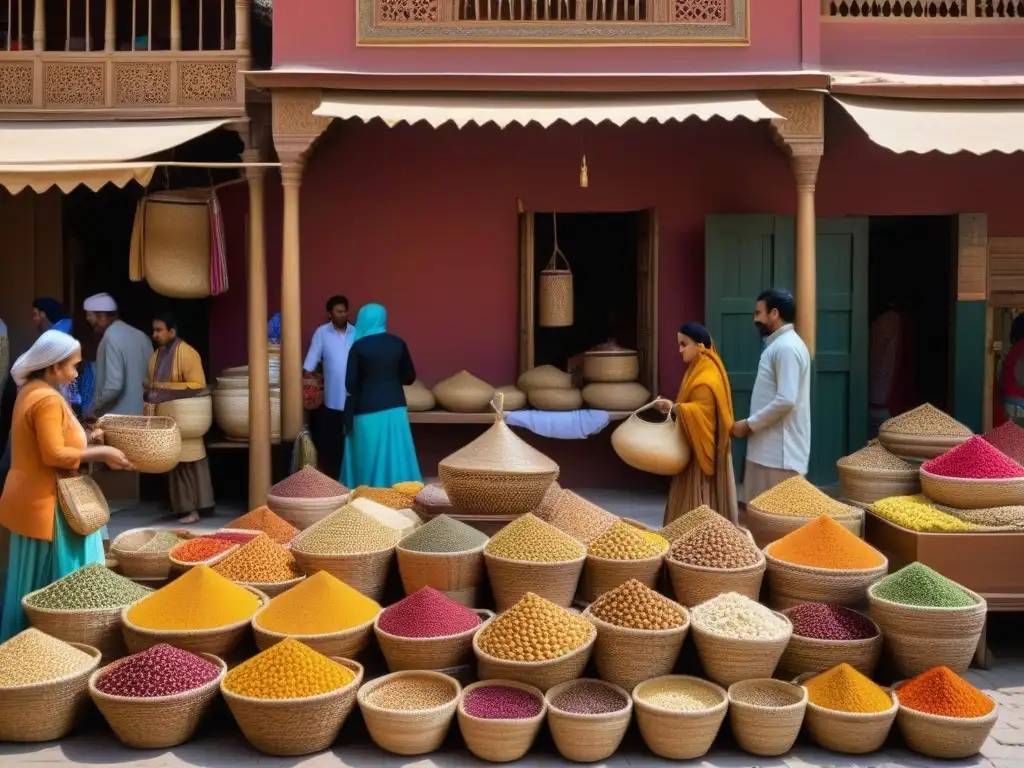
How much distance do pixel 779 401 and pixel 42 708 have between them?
3.82 metres

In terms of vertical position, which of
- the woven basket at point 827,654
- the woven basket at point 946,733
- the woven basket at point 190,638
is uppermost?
→ the woven basket at point 190,638

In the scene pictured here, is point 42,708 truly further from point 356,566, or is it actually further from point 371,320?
point 371,320

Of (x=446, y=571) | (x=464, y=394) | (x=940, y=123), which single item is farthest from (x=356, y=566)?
(x=940, y=123)

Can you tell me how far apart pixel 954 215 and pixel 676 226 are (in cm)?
215

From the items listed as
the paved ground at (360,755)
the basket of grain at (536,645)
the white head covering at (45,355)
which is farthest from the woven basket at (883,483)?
the white head covering at (45,355)

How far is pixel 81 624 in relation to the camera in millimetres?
4441

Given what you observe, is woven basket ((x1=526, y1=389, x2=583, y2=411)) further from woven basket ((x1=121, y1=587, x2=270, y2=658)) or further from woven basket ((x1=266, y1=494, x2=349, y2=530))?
woven basket ((x1=121, y1=587, x2=270, y2=658))

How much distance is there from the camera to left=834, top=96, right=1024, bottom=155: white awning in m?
6.60

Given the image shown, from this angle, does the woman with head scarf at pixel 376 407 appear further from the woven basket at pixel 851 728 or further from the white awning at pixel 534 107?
the woven basket at pixel 851 728

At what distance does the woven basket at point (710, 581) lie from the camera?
4.57 metres

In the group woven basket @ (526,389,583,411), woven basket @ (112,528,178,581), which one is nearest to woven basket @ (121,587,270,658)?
woven basket @ (112,528,178,581)

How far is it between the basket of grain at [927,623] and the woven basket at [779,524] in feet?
2.27

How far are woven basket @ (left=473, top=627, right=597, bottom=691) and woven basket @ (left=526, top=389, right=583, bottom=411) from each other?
3.96m

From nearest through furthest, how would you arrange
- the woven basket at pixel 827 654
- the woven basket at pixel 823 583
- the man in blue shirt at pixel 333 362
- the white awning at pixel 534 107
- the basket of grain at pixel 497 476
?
the woven basket at pixel 827 654
the woven basket at pixel 823 583
the basket of grain at pixel 497 476
the white awning at pixel 534 107
the man in blue shirt at pixel 333 362
